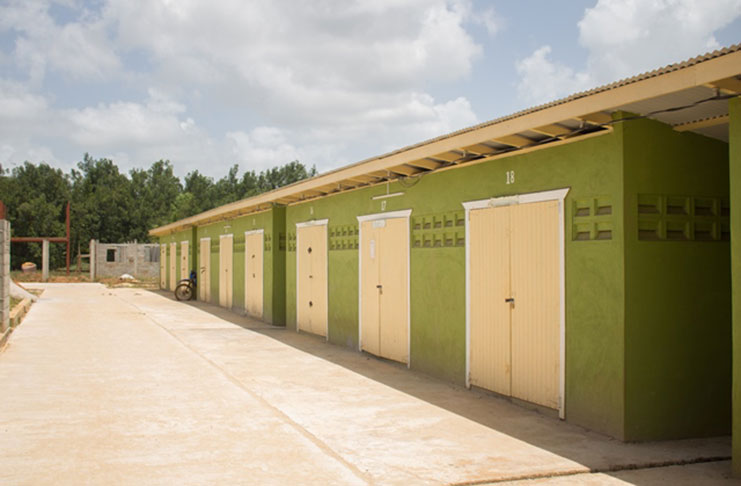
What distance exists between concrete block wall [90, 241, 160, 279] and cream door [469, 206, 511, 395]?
40278mm

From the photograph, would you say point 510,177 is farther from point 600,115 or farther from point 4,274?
point 4,274

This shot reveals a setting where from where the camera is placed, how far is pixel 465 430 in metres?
6.89

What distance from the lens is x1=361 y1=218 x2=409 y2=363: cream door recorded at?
10.9 meters

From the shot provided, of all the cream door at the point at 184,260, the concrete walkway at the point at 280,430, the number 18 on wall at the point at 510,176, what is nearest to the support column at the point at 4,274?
the concrete walkway at the point at 280,430

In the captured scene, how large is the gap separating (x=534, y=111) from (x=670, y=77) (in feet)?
5.61

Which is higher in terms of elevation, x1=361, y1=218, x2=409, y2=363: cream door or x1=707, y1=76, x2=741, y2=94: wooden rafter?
x1=707, y1=76, x2=741, y2=94: wooden rafter

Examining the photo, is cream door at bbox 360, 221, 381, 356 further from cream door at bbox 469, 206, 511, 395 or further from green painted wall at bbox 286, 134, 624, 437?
cream door at bbox 469, 206, 511, 395

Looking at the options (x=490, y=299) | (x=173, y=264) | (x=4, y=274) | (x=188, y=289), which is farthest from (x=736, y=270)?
(x=173, y=264)

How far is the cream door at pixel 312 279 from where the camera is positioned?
14361mm

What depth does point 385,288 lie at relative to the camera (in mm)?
11531

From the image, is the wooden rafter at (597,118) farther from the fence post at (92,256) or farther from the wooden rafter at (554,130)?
the fence post at (92,256)

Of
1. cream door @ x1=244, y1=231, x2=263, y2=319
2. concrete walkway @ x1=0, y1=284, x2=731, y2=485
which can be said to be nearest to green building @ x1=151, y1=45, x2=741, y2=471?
concrete walkway @ x1=0, y1=284, x2=731, y2=485

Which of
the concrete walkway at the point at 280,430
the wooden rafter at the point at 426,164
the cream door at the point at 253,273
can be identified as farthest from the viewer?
the cream door at the point at 253,273

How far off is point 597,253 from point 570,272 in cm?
45
